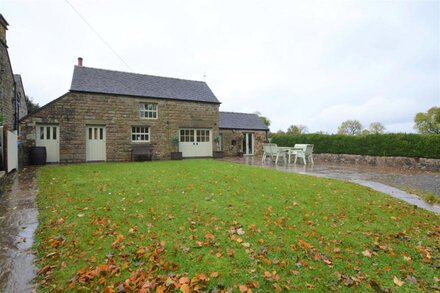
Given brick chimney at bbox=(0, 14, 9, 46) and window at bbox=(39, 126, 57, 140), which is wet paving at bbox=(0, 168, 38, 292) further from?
brick chimney at bbox=(0, 14, 9, 46)

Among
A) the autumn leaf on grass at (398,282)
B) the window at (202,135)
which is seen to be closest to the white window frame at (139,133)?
the window at (202,135)

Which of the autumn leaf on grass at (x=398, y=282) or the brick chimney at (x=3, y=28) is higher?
the brick chimney at (x=3, y=28)

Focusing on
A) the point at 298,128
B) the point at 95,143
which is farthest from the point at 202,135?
the point at 298,128

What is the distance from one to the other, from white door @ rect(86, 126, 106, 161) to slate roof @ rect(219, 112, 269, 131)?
975 centimetres

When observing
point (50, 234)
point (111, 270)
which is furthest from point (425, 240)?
point (50, 234)

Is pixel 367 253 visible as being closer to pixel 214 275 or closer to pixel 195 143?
pixel 214 275

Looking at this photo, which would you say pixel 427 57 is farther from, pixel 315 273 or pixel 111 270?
pixel 111 270

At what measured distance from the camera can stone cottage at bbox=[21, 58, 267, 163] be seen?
43.1 feet

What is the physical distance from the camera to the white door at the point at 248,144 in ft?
70.8

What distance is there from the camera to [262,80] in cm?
2852

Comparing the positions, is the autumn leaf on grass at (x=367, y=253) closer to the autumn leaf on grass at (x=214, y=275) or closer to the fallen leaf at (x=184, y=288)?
the autumn leaf on grass at (x=214, y=275)

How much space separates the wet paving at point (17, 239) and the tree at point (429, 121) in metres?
51.4

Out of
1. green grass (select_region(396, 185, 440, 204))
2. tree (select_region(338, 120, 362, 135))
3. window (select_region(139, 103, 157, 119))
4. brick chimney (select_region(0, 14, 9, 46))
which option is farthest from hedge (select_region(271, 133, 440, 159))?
tree (select_region(338, 120, 362, 135))

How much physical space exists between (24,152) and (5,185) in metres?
7.22
